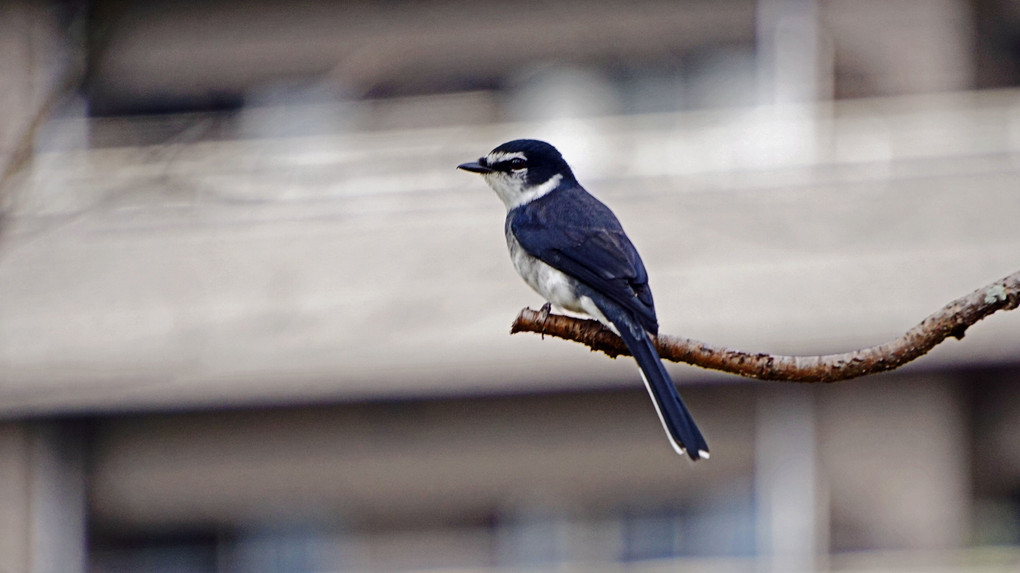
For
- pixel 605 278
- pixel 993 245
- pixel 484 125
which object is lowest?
pixel 605 278

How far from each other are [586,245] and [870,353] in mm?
1437

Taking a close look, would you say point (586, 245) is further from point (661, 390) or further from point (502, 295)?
point (502, 295)

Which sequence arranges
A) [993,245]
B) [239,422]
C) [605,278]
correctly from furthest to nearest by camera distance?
[239,422]
[993,245]
[605,278]

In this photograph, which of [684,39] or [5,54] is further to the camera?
[5,54]

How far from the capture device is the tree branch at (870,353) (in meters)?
2.06

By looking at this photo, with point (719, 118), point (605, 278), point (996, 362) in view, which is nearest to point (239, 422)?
point (719, 118)

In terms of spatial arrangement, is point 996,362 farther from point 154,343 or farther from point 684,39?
point 154,343

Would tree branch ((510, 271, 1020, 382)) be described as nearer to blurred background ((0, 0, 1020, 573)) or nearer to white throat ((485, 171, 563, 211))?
white throat ((485, 171, 563, 211))

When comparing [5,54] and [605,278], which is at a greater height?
[5,54]

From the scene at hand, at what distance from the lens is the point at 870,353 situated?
2.18 meters

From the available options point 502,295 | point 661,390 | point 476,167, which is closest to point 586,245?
point 476,167

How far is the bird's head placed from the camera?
415 cm

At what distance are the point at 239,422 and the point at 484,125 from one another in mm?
3480

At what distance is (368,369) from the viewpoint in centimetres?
1056
